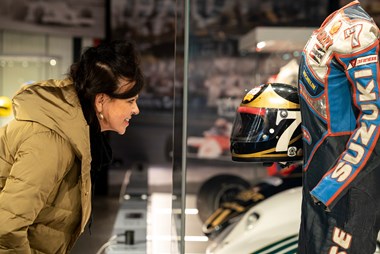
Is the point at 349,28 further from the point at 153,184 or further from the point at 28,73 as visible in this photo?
the point at 153,184

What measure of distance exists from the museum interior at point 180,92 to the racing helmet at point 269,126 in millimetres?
200

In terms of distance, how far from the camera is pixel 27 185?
156 cm

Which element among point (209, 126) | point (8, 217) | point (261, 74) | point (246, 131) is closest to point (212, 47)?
point (209, 126)

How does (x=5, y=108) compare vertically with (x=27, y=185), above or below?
above

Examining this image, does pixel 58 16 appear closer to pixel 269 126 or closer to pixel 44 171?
pixel 269 126

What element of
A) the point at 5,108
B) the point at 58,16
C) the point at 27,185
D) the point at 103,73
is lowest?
the point at 27,185

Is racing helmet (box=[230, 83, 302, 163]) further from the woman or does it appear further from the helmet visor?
the woman

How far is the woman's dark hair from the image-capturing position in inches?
68.6

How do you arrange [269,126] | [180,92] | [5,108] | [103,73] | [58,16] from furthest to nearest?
[58,16] < [5,108] < [180,92] < [269,126] < [103,73]

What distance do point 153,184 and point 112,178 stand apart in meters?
0.68

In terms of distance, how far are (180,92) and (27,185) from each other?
642 mm

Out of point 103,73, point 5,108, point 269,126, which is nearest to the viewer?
point 103,73

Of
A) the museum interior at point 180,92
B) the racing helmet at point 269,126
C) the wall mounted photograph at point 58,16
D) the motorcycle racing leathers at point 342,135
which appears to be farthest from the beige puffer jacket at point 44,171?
the wall mounted photograph at point 58,16

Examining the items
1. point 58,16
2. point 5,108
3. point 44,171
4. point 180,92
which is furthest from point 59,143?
point 58,16
